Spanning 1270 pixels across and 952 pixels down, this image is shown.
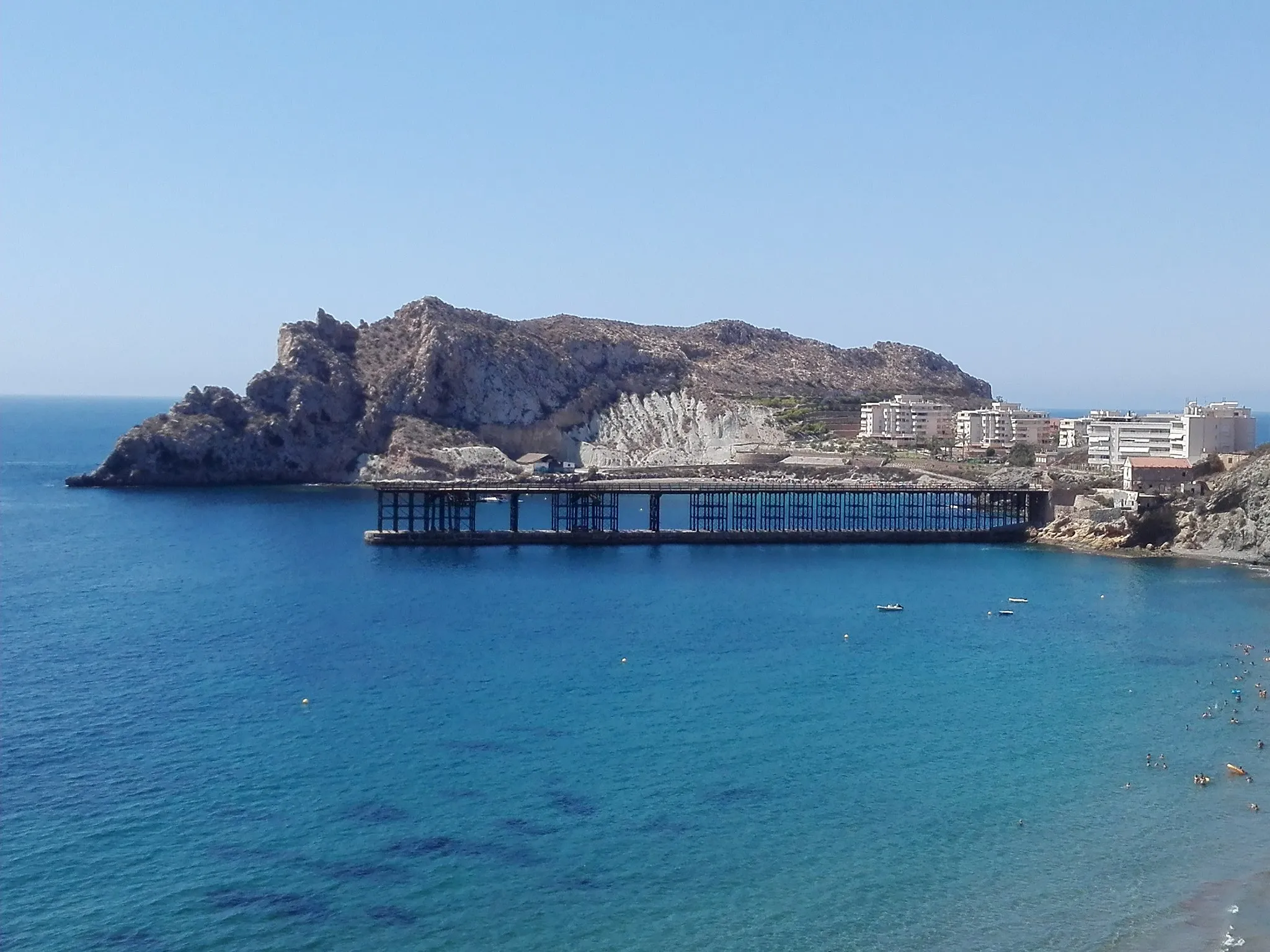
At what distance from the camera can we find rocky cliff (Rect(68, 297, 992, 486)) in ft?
408

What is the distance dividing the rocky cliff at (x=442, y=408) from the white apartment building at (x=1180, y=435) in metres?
45.1

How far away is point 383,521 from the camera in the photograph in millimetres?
98062

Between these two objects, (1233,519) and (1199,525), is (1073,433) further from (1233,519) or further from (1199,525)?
(1233,519)

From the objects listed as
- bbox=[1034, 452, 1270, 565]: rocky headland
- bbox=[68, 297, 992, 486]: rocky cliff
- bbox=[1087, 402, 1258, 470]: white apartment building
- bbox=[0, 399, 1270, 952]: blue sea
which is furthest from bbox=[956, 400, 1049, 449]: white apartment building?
bbox=[0, 399, 1270, 952]: blue sea

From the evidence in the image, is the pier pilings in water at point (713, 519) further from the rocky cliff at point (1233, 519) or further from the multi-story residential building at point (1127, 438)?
the rocky cliff at point (1233, 519)

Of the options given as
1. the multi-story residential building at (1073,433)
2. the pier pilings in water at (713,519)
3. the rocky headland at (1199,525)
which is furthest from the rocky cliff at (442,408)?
the rocky headland at (1199,525)

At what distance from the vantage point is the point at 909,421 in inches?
5896

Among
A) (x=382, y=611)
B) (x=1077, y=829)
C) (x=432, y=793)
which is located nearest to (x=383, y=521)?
(x=382, y=611)

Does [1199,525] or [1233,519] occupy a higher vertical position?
[1233,519]

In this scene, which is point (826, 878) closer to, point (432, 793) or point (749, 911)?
point (749, 911)

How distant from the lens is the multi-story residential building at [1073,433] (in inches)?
5153

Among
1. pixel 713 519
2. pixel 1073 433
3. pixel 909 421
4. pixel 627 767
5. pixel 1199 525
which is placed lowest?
pixel 627 767

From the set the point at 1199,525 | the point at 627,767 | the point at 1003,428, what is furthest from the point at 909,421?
the point at 627,767

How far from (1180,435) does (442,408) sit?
73.2 m
